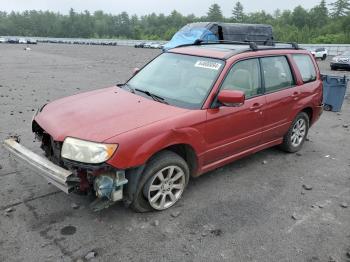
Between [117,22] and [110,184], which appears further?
[117,22]

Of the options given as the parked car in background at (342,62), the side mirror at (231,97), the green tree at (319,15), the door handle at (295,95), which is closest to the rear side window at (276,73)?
the door handle at (295,95)

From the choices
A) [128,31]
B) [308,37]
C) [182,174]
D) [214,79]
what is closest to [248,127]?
[214,79]

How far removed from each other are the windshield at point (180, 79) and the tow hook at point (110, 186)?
3.95ft

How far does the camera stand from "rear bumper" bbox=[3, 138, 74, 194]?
3.43m

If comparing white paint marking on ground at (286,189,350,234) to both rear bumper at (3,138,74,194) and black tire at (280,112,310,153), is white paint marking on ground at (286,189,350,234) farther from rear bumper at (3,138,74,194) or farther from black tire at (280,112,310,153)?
rear bumper at (3,138,74,194)

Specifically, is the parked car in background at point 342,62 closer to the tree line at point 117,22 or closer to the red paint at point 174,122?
the red paint at point 174,122

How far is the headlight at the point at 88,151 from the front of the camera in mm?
3379

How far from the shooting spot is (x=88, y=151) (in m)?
3.40

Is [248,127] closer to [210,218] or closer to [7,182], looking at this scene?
[210,218]

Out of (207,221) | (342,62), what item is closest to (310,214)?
(207,221)

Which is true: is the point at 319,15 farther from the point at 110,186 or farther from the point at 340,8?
the point at 110,186

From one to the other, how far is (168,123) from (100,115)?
78 cm

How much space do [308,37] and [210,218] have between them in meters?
81.8

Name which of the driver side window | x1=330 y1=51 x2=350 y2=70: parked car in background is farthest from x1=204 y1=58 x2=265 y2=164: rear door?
x1=330 y1=51 x2=350 y2=70: parked car in background
